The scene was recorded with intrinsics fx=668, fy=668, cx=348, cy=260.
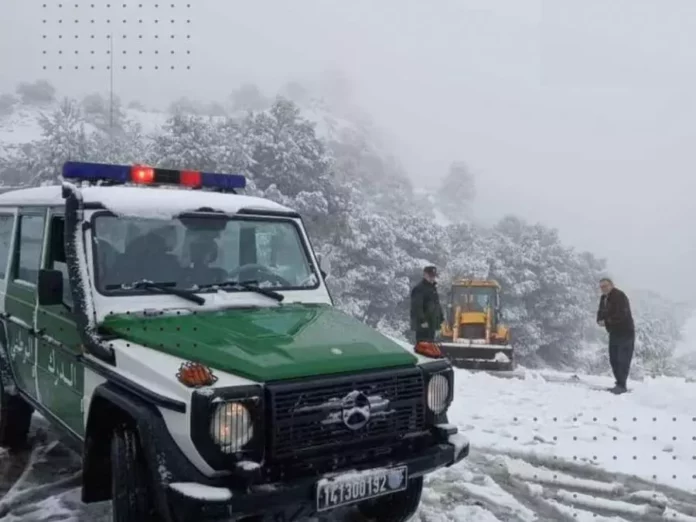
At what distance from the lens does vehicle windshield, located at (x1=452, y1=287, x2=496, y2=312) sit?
72.2 ft

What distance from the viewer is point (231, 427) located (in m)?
3.26

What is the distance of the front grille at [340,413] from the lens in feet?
11.0

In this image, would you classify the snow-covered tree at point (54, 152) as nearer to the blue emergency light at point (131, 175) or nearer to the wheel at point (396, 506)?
the blue emergency light at point (131, 175)

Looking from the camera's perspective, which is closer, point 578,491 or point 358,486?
point 358,486

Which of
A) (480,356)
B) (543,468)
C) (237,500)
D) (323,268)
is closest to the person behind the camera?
(237,500)

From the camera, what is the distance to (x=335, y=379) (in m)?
3.52

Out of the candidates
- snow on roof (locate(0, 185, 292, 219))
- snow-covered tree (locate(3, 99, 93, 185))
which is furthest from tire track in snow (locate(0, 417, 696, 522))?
snow-covered tree (locate(3, 99, 93, 185))

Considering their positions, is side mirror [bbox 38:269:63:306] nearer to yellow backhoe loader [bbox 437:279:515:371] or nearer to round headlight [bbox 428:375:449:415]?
round headlight [bbox 428:375:449:415]

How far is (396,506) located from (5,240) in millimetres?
4073

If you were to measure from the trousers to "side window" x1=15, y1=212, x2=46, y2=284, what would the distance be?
8.59m

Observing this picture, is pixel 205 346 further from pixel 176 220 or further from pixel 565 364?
pixel 565 364

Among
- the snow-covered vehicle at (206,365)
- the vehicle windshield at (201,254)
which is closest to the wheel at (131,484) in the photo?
the snow-covered vehicle at (206,365)

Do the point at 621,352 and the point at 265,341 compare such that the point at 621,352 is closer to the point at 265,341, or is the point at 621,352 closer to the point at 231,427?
the point at 265,341

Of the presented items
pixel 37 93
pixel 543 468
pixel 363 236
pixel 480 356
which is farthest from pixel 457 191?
pixel 543 468
